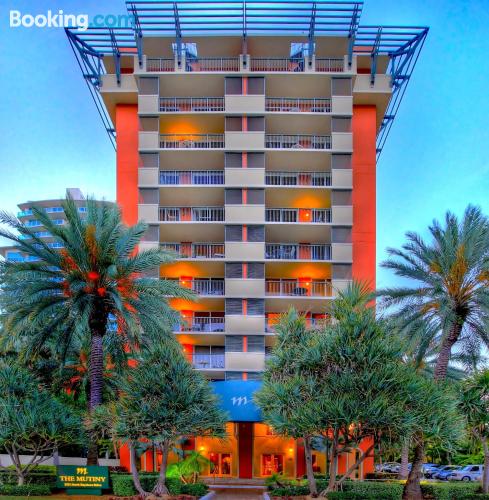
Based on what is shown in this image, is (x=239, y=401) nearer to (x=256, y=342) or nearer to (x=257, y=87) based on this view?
(x=256, y=342)

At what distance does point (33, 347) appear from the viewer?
99.1 feet

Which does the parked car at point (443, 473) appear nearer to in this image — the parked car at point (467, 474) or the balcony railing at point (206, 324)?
the parked car at point (467, 474)

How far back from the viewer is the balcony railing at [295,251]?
45.7 metres

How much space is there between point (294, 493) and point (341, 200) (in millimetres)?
20420

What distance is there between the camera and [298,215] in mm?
46000

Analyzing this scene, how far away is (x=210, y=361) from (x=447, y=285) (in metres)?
17.8

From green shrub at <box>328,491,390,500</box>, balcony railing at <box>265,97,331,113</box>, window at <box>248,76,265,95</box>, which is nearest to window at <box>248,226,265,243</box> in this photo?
balcony railing at <box>265,97,331,113</box>

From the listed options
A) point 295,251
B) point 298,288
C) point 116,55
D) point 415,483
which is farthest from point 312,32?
point 415,483

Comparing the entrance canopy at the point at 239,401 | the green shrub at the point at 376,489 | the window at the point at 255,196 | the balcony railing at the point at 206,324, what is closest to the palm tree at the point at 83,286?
the entrance canopy at the point at 239,401

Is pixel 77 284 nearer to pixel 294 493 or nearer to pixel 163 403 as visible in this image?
pixel 163 403

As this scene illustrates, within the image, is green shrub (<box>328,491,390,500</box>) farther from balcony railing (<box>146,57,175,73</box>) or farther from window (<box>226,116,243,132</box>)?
balcony railing (<box>146,57,175,73</box>)

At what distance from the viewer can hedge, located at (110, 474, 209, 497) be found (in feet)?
96.0

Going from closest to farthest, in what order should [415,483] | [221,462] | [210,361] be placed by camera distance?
[415,483] → [221,462] → [210,361]

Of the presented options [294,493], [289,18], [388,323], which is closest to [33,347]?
[294,493]
